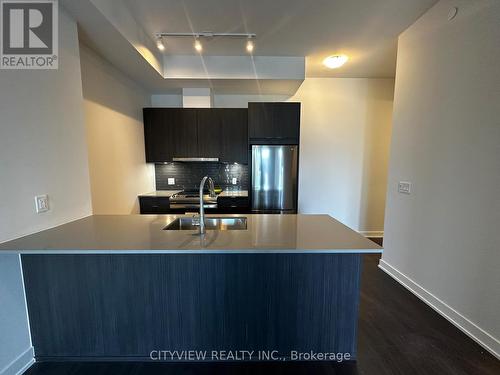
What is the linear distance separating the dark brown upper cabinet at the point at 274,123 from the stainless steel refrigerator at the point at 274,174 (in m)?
0.13

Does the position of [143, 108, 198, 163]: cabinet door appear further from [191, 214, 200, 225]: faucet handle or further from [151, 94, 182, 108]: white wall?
[191, 214, 200, 225]: faucet handle

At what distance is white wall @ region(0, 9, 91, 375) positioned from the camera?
4.35 feet

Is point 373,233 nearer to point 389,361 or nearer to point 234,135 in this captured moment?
point 389,361

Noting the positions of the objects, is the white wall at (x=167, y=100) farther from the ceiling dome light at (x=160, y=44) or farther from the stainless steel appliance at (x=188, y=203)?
the stainless steel appliance at (x=188, y=203)

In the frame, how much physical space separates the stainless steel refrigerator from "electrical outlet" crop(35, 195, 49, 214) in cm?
227

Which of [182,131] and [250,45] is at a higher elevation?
[250,45]

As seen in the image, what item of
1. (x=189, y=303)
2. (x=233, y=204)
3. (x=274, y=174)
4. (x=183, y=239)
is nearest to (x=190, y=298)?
(x=189, y=303)

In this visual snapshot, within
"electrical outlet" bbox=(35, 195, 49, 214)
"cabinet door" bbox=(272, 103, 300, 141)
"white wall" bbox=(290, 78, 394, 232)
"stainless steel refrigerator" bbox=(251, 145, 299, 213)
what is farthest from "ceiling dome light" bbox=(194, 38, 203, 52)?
"electrical outlet" bbox=(35, 195, 49, 214)

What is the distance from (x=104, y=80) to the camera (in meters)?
2.54

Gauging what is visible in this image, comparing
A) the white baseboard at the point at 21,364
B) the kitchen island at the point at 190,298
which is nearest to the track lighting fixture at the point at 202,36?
the kitchen island at the point at 190,298

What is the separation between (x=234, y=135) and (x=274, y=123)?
66 cm

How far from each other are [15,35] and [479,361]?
12.6ft

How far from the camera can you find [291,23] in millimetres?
2283

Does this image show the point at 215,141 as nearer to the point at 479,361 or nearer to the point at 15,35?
the point at 15,35
